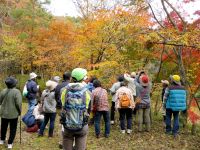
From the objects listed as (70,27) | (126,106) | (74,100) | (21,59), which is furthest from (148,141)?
(21,59)

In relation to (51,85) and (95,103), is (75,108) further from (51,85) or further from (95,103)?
(95,103)

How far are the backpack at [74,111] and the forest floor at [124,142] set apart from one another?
316 centimetres

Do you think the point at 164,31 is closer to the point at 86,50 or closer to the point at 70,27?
the point at 86,50

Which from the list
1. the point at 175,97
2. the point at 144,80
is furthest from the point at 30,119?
the point at 175,97

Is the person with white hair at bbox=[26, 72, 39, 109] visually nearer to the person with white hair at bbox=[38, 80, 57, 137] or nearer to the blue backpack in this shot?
the blue backpack

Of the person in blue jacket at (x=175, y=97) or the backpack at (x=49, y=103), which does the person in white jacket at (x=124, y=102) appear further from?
the backpack at (x=49, y=103)

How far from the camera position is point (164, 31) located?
9.24 meters

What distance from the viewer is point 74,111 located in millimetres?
4914

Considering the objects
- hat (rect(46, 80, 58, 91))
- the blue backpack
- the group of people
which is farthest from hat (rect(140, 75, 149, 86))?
the blue backpack

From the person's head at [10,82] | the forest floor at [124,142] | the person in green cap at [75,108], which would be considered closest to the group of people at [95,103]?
the person's head at [10,82]

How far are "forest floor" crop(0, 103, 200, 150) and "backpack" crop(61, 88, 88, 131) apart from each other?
10.4ft

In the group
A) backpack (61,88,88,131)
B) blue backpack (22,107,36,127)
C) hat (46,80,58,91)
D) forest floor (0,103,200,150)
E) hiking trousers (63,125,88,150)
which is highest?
hat (46,80,58,91)

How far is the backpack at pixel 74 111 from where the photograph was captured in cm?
489

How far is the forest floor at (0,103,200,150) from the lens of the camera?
806 cm
